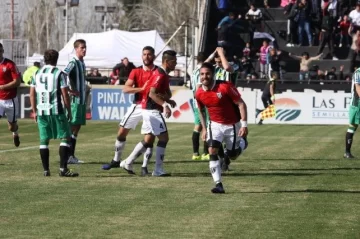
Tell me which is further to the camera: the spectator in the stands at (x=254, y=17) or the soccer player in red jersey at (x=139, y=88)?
the spectator in the stands at (x=254, y=17)

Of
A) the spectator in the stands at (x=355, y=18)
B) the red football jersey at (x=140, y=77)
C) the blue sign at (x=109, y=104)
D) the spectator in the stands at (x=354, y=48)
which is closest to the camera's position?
the red football jersey at (x=140, y=77)

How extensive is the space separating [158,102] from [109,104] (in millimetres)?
20751

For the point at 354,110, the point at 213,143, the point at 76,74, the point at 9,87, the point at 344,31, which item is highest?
the point at 344,31

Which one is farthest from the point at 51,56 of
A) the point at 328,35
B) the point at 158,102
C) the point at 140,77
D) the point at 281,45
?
the point at 281,45

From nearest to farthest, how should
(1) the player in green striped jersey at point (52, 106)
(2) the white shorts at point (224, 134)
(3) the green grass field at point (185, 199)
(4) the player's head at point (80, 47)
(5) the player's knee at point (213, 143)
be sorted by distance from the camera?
(3) the green grass field at point (185, 199) → (5) the player's knee at point (213, 143) → (2) the white shorts at point (224, 134) → (1) the player in green striped jersey at point (52, 106) → (4) the player's head at point (80, 47)

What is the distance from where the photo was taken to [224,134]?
14.6m

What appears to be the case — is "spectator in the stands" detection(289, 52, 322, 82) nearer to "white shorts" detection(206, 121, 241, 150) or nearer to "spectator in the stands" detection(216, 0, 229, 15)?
"spectator in the stands" detection(216, 0, 229, 15)

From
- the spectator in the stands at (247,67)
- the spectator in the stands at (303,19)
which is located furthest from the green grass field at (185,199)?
the spectator in the stands at (303,19)

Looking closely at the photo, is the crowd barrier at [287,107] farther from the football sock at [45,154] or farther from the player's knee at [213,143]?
the player's knee at [213,143]

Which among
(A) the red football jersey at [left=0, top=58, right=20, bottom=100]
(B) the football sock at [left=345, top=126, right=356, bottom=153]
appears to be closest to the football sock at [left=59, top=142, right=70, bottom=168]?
(A) the red football jersey at [left=0, top=58, right=20, bottom=100]

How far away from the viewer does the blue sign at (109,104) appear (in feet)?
120

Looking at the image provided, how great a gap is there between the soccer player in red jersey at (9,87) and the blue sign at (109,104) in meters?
15.1

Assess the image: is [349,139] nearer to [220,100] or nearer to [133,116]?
[133,116]

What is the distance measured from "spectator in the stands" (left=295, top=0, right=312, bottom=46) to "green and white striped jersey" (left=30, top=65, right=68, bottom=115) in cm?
2770
